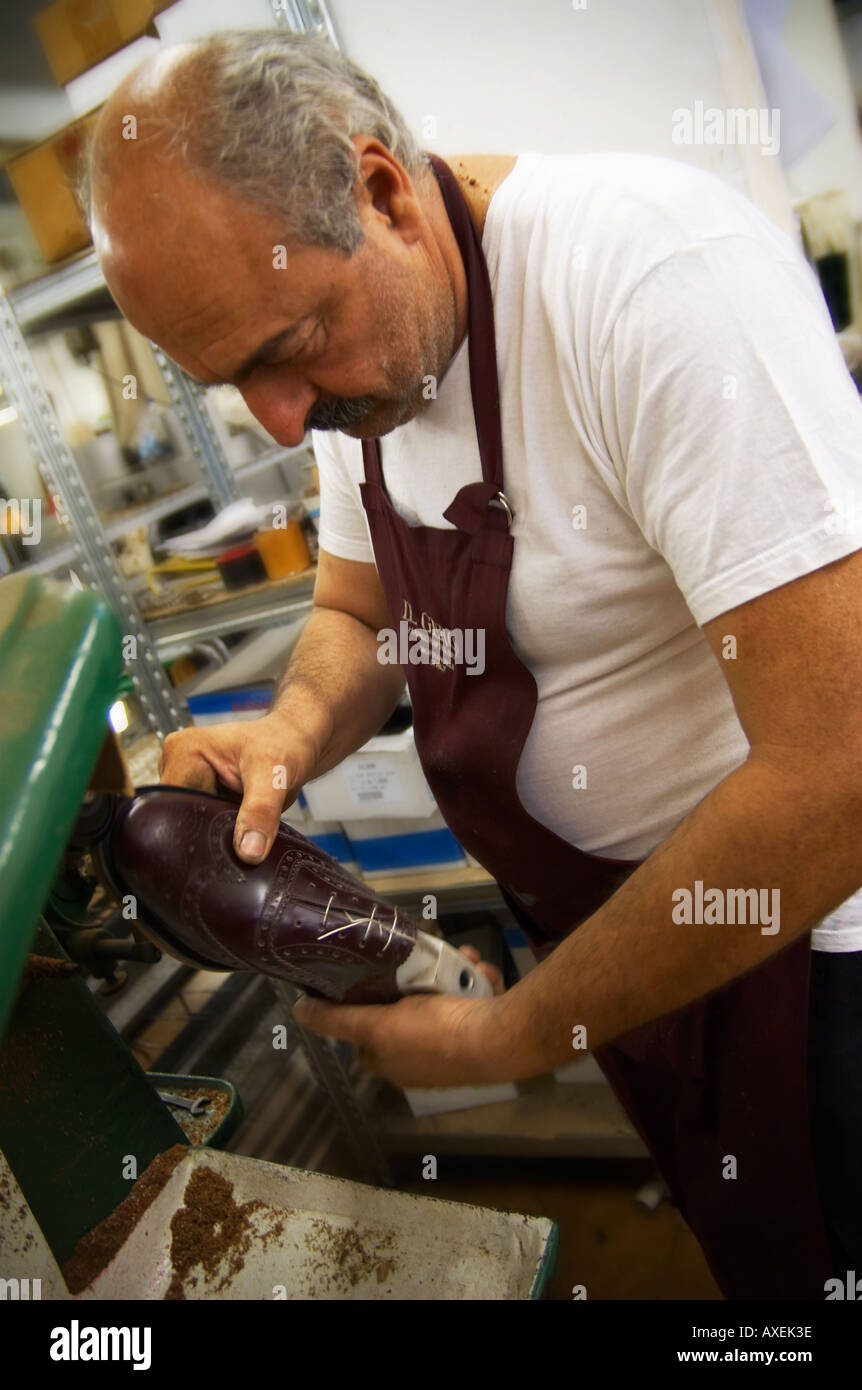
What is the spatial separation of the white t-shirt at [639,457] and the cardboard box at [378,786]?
80 cm

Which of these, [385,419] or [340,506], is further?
[340,506]

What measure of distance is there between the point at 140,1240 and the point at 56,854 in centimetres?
84

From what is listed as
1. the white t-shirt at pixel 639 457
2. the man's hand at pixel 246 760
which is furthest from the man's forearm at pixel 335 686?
the white t-shirt at pixel 639 457

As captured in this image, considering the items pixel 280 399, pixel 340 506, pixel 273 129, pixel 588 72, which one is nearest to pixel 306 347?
pixel 280 399

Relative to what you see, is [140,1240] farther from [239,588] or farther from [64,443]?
[64,443]

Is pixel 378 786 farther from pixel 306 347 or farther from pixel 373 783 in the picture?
pixel 306 347

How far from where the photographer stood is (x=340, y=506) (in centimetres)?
131

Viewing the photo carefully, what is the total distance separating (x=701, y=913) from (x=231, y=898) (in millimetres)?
447

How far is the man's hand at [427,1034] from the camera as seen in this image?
947mm

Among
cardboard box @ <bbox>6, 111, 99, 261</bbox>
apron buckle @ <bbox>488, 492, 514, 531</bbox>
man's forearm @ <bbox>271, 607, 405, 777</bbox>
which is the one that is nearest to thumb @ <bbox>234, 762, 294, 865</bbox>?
man's forearm @ <bbox>271, 607, 405, 777</bbox>

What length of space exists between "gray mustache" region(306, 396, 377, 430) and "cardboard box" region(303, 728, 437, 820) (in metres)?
1.00

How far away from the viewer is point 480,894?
2092mm

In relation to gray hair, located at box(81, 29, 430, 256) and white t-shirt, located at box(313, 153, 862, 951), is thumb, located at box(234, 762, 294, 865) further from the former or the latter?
gray hair, located at box(81, 29, 430, 256)
